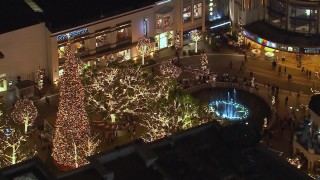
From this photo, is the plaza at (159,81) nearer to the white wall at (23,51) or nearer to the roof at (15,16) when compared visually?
the white wall at (23,51)

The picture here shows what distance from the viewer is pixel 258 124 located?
125 m

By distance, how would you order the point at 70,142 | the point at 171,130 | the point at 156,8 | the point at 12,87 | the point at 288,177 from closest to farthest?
1. the point at 288,177
2. the point at 70,142
3. the point at 171,130
4. the point at 12,87
5. the point at 156,8

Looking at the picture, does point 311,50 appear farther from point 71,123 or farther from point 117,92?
point 71,123

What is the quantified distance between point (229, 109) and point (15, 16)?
36.4 metres

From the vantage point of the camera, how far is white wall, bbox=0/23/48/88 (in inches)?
5271

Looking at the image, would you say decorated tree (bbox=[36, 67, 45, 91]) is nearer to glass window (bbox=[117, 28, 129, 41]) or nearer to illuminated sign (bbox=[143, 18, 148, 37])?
glass window (bbox=[117, 28, 129, 41])

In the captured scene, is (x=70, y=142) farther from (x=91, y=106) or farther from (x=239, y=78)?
(x=239, y=78)

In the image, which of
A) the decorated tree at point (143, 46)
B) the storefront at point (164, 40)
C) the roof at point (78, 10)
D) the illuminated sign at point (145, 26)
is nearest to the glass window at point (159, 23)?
the storefront at point (164, 40)

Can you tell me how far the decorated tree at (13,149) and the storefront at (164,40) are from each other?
39788mm

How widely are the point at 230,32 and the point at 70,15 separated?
1235 inches

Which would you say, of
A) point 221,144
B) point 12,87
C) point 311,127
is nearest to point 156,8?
point 12,87

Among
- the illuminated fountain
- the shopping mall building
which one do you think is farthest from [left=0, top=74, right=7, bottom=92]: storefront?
the illuminated fountain

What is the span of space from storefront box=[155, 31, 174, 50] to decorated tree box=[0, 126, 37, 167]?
39.8 meters

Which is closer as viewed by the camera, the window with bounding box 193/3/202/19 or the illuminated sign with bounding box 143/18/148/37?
the illuminated sign with bounding box 143/18/148/37
